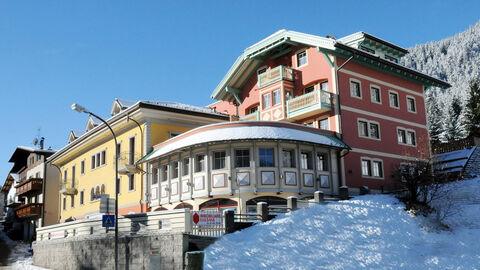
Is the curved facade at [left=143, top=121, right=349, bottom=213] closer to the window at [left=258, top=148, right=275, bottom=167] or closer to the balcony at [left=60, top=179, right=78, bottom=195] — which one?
the window at [left=258, top=148, right=275, bottom=167]

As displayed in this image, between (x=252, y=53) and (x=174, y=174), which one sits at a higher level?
(x=252, y=53)

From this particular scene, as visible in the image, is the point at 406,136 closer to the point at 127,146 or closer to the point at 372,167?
the point at 372,167

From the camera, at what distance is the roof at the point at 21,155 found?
6066 centimetres

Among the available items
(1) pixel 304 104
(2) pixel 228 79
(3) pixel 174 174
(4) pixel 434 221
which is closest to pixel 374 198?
(4) pixel 434 221

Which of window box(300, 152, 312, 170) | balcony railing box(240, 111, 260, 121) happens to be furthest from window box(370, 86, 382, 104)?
window box(300, 152, 312, 170)

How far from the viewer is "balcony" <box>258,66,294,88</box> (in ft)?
111

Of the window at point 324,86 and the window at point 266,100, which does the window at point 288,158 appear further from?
the window at point 266,100

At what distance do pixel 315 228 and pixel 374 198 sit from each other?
20.5 feet

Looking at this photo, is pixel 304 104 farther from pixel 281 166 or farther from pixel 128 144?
pixel 128 144

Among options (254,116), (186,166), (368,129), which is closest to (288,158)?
(186,166)

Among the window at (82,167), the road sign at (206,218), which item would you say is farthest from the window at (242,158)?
the window at (82,167)

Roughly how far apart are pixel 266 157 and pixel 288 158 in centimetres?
141

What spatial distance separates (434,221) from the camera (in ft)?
73.3

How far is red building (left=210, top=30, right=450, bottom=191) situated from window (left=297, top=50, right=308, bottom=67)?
2 centimetres
